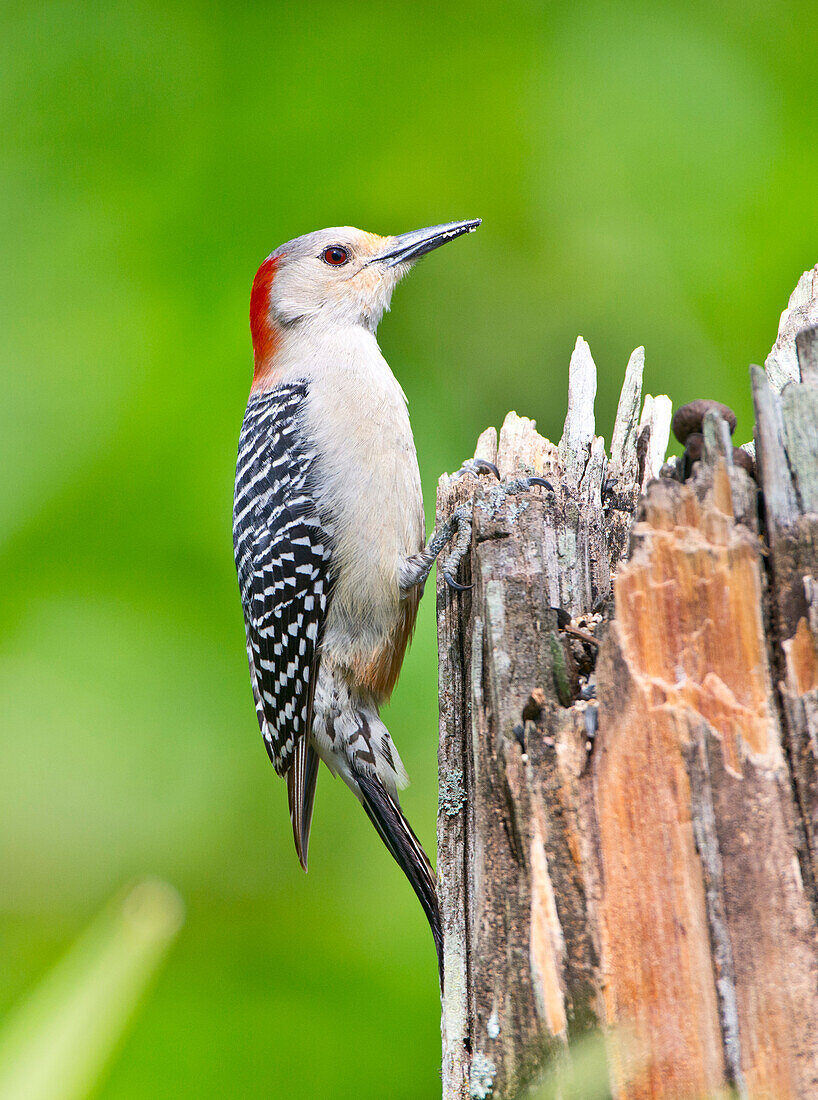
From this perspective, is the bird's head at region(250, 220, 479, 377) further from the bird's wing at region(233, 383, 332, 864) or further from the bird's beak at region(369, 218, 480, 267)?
the bird's wing at region(233, 383, 332, 864)

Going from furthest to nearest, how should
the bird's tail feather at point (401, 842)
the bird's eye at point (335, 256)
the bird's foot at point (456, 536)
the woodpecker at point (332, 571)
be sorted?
the bird's eye at point (335, 256)
the woodpecker at point (332, 571)
the bird's tail feather at point (401, 842)
the bird's foot at point (456, 536)

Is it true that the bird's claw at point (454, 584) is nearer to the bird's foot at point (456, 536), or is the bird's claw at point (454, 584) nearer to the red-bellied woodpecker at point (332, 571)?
the bird's foot at point (456, 536)

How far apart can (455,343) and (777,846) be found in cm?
294

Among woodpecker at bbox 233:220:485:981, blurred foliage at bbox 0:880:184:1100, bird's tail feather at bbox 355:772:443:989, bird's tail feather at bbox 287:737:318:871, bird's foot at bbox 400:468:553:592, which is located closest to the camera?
blurred foliage at bbox 0:880:184:1100

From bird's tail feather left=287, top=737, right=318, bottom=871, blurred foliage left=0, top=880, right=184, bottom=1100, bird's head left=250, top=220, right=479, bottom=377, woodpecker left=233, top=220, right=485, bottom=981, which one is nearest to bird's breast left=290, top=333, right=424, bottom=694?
woodpecker left=233, top=220, right=485, bottom=981

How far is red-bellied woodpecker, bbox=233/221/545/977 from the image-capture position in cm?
299

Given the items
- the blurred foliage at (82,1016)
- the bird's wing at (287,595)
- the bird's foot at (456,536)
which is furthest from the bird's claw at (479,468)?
the blurred foliage at (82,1016)

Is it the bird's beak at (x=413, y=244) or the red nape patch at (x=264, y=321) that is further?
the red nape patch at (x=264, y=321)

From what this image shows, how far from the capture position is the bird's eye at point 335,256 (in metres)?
3.53

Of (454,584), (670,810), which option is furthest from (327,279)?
(670,810)

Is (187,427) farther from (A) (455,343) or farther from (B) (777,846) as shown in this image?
(B) (777,846)

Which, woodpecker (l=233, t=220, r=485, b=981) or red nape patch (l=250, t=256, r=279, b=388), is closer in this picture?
woodpecker (l=233, t=220, r=485, b=981)

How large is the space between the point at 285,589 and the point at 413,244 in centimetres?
140

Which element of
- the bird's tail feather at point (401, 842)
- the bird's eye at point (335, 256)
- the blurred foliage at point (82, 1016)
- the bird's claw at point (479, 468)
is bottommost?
the blurred foliage at point (82, 1016)
